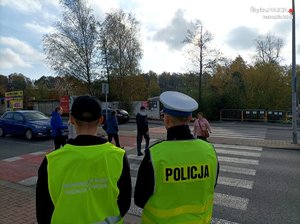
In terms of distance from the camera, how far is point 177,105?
7.88ft

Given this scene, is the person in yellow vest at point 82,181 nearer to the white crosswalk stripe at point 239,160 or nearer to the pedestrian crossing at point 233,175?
the pedestrian crossing at point 233,175

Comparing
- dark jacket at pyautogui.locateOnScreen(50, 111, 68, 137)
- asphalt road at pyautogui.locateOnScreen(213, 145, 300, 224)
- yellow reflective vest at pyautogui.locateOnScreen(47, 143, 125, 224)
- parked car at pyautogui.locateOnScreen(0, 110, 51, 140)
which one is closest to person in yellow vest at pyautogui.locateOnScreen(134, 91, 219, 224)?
yellow reflective vest at pyautogui.locateOnScreen(47, 143, 125, 224)

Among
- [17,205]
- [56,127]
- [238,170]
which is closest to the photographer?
[17,205]

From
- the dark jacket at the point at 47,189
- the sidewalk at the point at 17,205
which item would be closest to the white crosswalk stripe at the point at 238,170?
the sidewalk at the point at 17,205

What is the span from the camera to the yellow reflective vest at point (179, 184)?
217 cm

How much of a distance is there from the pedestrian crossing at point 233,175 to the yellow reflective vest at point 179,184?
311cm

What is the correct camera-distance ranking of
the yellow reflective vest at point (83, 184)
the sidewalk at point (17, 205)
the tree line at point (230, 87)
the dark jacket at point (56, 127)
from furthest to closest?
the tree line at point (230, 87) → the dark jacket at point (56, 127) → the sidewalk at point (17, 205) → the yellow reflective vest at point (83, 184)

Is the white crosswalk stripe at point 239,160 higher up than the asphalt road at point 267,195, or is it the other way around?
the white crosswalk stripe at point 239,160

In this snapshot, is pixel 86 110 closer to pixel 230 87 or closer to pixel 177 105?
pixel 177 105

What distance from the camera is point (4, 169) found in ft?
30.4

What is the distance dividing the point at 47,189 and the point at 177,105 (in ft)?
3.56

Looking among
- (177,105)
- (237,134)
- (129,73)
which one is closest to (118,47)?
(129,73)

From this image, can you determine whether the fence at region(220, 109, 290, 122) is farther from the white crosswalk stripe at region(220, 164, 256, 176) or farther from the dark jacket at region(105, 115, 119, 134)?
the white crosswalk stripe at region(220, 164, 256, 176)

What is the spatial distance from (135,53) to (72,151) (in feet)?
121
